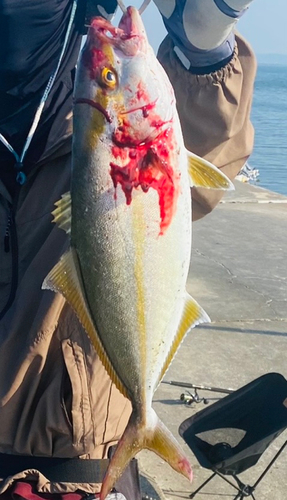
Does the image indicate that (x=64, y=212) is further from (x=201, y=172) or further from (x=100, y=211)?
(x=201, y=172)

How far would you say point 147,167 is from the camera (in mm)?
1777

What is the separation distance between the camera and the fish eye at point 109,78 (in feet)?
5.67

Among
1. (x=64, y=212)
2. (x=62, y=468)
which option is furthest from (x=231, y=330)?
(x=64, y=212)

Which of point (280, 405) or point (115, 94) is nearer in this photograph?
point (115, 94)

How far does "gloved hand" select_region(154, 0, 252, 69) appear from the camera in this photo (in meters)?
1.98

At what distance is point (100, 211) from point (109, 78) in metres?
0.30

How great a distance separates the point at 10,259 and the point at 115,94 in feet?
2.76

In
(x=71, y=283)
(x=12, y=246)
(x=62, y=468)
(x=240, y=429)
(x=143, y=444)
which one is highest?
(x=71, y=283)

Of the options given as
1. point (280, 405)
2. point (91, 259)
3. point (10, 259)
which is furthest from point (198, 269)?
point (91, 259)

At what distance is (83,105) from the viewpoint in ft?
5.77

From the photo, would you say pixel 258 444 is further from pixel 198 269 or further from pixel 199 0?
pixel 198 269

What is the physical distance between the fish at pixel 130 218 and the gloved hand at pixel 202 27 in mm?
288

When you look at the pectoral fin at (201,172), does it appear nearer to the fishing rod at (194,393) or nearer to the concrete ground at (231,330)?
the concrete ground at (231,330)

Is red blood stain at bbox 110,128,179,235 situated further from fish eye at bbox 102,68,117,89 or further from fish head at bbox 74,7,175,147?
fish eye at bbox 102,68,117,89
